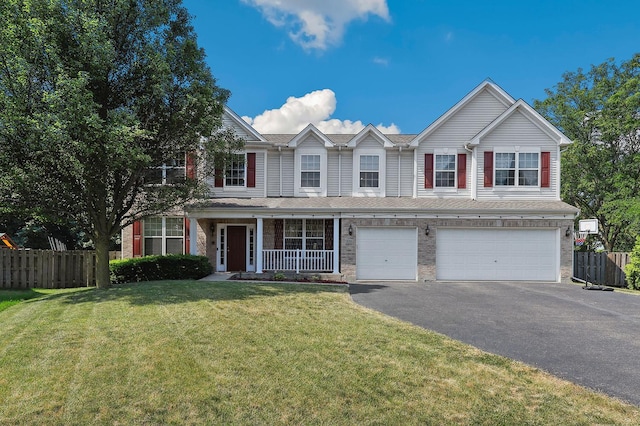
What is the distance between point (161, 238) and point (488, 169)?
14.6m

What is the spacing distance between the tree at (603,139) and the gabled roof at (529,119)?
8472mm

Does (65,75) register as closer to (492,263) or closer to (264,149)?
(264,149)

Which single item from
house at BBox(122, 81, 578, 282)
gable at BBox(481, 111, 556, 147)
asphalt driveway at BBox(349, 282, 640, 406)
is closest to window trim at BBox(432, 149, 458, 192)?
house at BBox(122, 81, 578, 282)

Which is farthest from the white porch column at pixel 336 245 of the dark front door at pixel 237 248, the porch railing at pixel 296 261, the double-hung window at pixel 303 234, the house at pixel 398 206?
the dark front door at pixel 237 248

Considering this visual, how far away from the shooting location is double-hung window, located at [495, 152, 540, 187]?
51.5 feet

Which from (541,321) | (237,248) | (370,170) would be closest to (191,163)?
(237,248)

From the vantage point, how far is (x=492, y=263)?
14.9m

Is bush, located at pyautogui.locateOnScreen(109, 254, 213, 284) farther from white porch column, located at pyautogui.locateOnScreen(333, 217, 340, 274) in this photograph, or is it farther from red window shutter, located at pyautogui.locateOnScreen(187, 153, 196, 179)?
white porch column, located at pyautogui.locateOnScreen(333, 217, 340, 274)

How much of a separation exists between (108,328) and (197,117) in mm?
6832

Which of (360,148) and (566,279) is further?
(360,148)

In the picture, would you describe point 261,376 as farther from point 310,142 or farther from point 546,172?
point 546,172

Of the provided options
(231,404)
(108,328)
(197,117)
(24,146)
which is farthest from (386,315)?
(24,146)

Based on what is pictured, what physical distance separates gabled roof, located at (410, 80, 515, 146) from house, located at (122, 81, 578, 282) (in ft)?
0.16

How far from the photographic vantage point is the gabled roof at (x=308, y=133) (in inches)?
643
